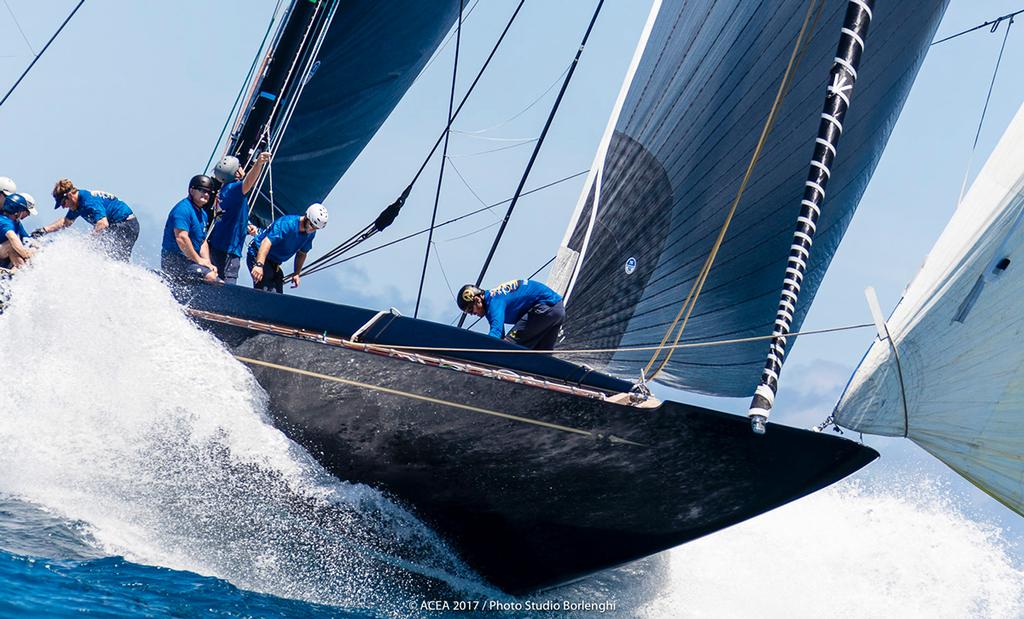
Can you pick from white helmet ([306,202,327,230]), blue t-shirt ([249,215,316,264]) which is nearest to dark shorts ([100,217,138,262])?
blue t-shirt ([249,215,316,264])

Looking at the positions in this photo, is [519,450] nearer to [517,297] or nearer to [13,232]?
[517,297]

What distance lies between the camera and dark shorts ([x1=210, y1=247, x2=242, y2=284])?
9.46 m

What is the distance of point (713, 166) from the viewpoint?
9.54m

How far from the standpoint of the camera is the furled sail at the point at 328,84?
10.7 meters

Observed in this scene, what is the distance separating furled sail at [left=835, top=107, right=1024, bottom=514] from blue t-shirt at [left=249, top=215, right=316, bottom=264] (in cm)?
486

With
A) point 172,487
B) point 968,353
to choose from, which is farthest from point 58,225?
point 968,353

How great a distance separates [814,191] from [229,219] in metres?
4.97

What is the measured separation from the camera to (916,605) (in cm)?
909

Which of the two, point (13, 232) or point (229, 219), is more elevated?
point (229, 219)

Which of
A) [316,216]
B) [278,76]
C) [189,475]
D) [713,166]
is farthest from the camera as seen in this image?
[278,76]

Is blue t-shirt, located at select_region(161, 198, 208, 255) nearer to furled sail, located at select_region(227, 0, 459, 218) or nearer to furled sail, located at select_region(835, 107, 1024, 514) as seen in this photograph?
furled sail, located at select_region(227, 0, 459, 218)

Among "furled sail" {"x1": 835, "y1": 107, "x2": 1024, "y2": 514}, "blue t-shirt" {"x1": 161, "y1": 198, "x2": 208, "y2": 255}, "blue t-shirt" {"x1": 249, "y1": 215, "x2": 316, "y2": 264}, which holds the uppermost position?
"blue t-shirt" {"x1": 249, "y1": 215, "x2": 316, "y2": 264}

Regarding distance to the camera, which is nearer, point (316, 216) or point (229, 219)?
point (316, 216)

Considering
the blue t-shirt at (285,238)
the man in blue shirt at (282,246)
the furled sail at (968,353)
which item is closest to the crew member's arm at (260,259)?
the man in blue shirt at (282,246)
